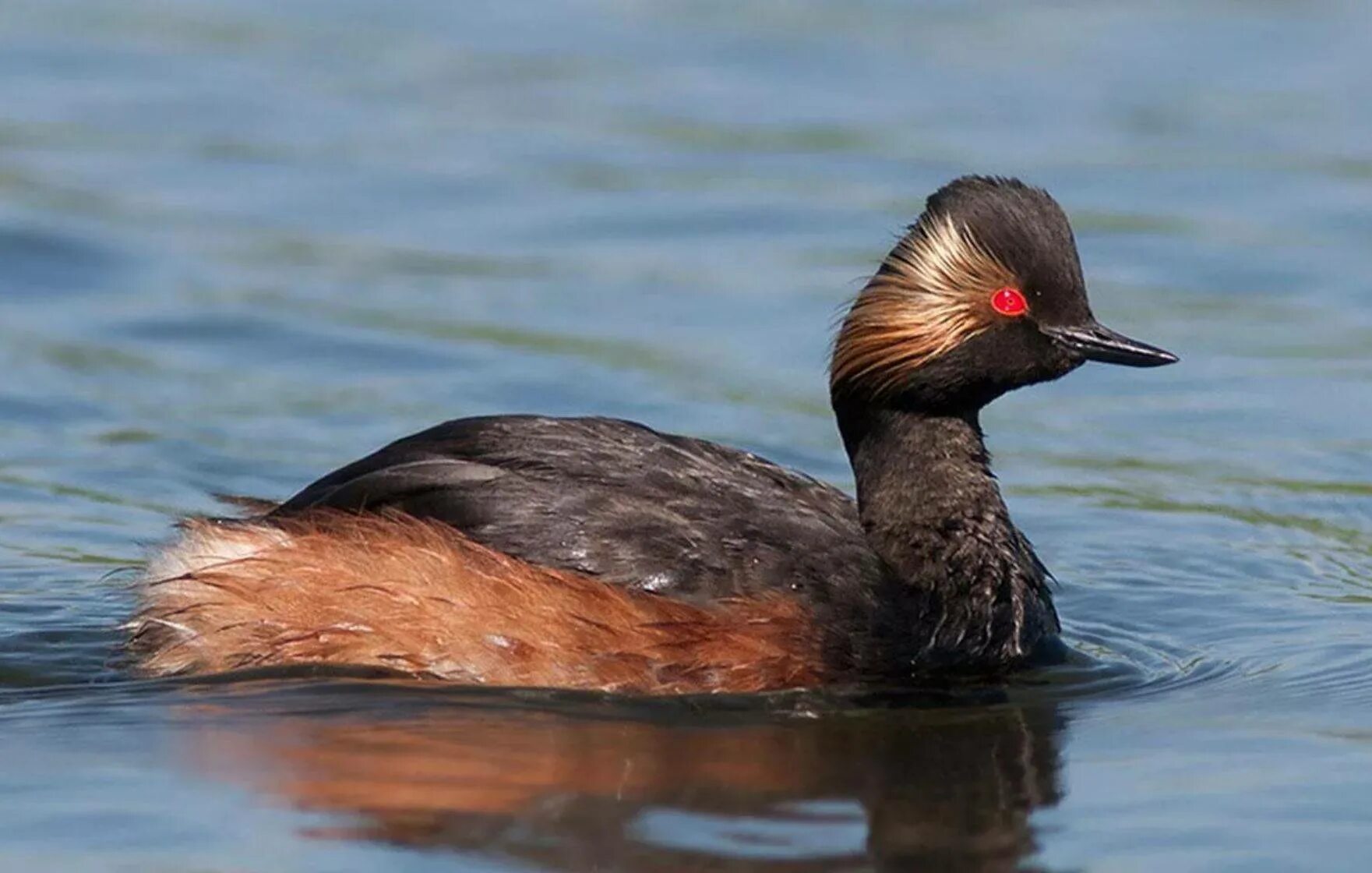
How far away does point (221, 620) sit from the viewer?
885 cm

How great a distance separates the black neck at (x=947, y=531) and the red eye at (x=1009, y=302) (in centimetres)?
43

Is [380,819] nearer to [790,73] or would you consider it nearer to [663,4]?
[790,73]

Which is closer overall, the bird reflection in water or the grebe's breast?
the bird reflection in water

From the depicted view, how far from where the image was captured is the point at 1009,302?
8.99 m

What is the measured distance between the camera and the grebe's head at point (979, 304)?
8.93 meters

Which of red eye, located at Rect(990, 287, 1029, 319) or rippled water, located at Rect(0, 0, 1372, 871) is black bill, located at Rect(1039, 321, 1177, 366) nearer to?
red eye, located at Rect(990, 287, 1029, 319)

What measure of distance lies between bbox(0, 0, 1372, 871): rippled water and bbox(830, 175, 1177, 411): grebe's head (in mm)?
1022

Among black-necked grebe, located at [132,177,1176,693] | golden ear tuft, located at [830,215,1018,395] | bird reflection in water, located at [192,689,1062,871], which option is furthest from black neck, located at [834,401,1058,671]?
bird reflection in water, located at [192,689,1062,871]

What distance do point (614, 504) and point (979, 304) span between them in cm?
131

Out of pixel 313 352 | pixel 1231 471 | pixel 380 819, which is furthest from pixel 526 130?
pixel 380 819

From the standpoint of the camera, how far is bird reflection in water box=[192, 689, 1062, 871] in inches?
285

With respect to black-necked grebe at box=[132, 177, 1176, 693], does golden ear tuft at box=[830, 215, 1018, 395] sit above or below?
above

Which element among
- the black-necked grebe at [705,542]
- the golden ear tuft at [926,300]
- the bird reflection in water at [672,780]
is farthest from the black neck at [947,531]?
the bird reflection in water at [672,780]

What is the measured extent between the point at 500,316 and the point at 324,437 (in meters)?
1.62
